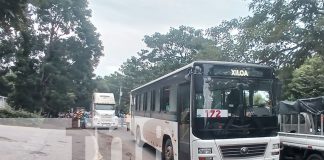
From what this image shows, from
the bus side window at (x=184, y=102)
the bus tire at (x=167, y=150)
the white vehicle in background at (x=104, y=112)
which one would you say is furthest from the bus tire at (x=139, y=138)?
the white vehicle in background at (x=104, y=112)

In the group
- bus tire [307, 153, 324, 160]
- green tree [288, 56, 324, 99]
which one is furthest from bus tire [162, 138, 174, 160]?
green tree [288, 56, 324, 99]

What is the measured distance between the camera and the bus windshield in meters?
9.70

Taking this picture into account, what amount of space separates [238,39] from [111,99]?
50.4 ft

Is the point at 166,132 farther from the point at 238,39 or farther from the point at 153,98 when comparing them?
the point at 238,39

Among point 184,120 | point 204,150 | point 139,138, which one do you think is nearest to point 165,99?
point 184,120

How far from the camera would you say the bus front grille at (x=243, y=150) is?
970 cm

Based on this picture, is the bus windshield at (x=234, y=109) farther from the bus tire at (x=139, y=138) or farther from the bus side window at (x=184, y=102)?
the bus tire at (x=139, y=138)

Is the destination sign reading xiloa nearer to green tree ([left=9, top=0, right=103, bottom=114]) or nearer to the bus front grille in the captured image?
the bus front grille

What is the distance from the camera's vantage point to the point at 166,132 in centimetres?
1252

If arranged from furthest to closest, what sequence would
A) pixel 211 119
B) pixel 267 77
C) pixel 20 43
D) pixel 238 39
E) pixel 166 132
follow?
pixel 20 43 → pixel 238 39 → pixel 166 132 → pixel 267 77 → pixel 211 119

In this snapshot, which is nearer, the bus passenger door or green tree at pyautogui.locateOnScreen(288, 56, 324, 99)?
the bus passenger door

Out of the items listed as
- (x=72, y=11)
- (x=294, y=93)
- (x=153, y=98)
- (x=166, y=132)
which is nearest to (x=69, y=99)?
(x=72, y=11)

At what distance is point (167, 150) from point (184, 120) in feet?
7.65

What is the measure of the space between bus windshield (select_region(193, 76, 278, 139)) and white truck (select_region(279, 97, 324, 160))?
1.54m
